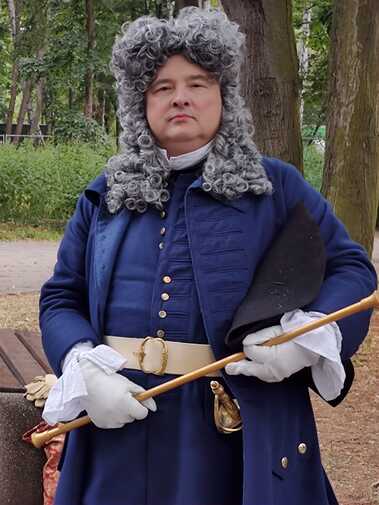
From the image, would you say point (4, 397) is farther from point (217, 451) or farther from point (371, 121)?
point (371, 121)

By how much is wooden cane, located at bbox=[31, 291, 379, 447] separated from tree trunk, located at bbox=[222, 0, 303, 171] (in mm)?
4116

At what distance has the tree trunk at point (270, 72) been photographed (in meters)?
6.05

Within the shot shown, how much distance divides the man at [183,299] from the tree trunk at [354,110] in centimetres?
440

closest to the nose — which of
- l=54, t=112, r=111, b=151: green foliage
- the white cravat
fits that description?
the white cravat

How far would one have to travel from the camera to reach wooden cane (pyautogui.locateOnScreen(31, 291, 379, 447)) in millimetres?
2010

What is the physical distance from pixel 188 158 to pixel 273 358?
21.8 inches

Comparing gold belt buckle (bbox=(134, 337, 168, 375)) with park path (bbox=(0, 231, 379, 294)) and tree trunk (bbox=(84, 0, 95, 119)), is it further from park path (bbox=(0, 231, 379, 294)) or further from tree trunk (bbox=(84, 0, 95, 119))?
tree trunk (bbox=(84, 0, 95, 119))

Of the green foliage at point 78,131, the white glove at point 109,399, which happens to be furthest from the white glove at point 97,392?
the green foliage at point 78,131

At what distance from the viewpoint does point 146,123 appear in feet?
7.52

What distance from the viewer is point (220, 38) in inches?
88.7

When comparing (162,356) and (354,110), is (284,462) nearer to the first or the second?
(162,356)

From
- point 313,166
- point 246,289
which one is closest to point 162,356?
point 246,289

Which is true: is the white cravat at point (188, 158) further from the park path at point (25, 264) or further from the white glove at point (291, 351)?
the park path at point (25, 264)

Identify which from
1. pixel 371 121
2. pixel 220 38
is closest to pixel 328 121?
pixel 371 121
